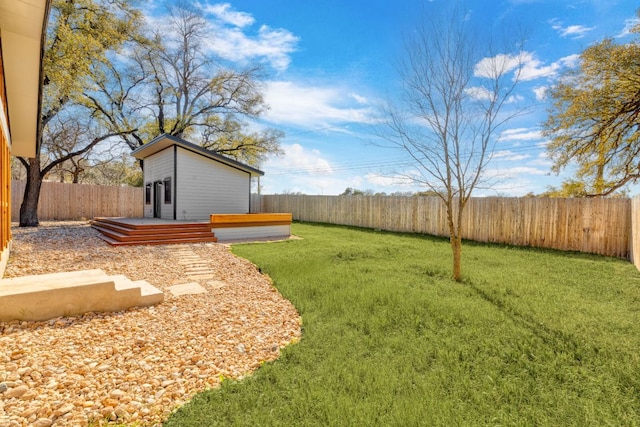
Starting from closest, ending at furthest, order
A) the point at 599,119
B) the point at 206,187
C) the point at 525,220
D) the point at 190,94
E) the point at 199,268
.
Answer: the point at 199,268 → the point at 525,220 → the point at 599,119 → the point at 206,187 → the point at 190,94

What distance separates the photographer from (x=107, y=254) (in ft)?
23.1

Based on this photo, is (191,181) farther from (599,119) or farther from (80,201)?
(599,119)

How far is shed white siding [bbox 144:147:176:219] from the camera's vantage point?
1262 cm

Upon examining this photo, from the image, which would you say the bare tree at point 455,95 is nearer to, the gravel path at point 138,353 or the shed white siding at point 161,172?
the gravel path at point 138,353

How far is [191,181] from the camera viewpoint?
12.7 meters

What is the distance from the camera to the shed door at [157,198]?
541 inches

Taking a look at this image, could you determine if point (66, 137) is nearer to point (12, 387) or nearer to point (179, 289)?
point (179, 289)

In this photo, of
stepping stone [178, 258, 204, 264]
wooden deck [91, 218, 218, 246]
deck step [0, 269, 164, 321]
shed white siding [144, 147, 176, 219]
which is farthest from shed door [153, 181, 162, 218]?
deck step [0, 269, 164, 321]

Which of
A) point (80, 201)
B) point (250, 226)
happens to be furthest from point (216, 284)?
point (80, 201)

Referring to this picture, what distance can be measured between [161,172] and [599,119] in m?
17.9

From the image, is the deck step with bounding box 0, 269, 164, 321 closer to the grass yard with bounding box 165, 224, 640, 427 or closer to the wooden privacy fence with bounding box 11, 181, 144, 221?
the grass yard with bounding box 165, 224, 640, 427

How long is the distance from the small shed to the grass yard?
8879 millimetres

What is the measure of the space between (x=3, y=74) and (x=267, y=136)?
1445 cm

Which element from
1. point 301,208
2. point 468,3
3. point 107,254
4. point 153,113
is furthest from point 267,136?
point 468,3
